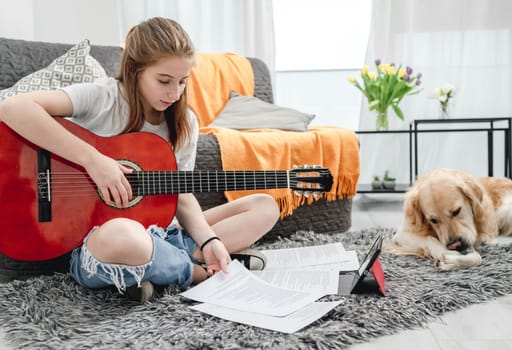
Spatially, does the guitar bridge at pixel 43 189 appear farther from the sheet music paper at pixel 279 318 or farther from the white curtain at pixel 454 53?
the white curtain at pixel 454 53

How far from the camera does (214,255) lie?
4.63 feet

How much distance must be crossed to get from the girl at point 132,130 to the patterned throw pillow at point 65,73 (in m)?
0.62

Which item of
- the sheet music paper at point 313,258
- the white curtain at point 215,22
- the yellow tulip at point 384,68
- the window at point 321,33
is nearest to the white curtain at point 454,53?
the window at point 321,33

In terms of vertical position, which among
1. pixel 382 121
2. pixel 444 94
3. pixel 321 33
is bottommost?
pixel 382 121

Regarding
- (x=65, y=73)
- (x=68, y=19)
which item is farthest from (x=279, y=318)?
(x=68, y=19)

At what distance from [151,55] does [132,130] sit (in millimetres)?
203

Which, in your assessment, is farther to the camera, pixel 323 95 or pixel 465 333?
pixel 323 95

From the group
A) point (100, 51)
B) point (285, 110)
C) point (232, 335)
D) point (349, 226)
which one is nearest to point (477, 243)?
point (349, 226)

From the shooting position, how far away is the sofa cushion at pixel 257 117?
91.4 inches

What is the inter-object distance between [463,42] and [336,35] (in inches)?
33.0

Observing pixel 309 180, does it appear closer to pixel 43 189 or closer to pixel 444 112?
pixel 43 189

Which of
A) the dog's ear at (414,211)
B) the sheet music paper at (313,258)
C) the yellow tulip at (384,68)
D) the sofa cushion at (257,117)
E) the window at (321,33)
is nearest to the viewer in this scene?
the sheet music paper at (313,258)

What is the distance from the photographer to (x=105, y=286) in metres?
1.37

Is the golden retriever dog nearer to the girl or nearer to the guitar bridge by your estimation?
the girl
